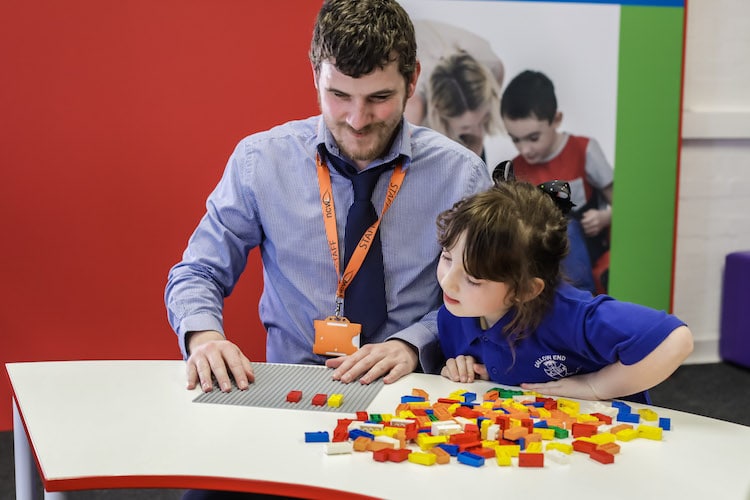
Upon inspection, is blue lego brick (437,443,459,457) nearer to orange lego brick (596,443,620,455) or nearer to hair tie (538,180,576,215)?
orange lego brick (596,443,620,455)

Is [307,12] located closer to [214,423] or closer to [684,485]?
[214,423]

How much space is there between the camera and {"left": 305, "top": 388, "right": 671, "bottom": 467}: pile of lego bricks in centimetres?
138

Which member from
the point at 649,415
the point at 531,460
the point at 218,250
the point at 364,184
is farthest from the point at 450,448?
Result: the point at 218,250

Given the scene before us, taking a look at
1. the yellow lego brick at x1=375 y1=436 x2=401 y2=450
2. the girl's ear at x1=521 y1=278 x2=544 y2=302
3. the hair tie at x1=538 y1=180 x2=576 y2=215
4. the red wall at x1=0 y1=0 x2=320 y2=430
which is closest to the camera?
the yellow lego brick at x1=375 y1=436 x2=401 y2=450

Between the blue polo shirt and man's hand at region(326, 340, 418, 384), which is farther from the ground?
the blue polo shirt

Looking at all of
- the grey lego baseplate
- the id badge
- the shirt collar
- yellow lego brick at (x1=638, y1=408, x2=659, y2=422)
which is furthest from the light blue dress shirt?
yellow lego brick at (x1=638, y1=408, x2=659, y2=422)

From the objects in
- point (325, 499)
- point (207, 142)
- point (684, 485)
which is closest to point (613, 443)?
point (684, 485)

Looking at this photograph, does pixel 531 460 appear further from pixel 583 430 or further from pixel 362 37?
pixel 362 37

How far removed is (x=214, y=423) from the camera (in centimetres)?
153

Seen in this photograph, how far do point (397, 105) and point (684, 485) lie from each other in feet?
3.87

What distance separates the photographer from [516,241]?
1.69m

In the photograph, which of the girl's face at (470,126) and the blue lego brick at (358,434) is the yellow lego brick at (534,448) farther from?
the girl's face at (470,126)

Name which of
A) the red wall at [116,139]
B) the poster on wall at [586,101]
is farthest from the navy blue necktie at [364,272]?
the poster on wall at [586,101]

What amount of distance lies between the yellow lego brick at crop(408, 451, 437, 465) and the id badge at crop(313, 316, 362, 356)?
0.72 metres
